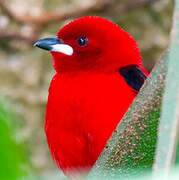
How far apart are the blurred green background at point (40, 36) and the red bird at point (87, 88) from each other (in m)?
2.78

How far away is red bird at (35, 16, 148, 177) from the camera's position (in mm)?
2119

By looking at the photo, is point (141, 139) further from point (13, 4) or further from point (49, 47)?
point (13, 4)

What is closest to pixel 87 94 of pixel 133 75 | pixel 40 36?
pixel 133 75

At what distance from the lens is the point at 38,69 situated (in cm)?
530

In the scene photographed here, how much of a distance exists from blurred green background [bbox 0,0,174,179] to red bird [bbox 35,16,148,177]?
278cm

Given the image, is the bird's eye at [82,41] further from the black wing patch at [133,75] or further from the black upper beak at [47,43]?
the black wing patch at [133,75]

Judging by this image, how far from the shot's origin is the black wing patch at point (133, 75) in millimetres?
2295

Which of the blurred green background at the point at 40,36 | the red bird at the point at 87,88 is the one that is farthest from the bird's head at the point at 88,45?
the blurred green background at the point at 40,36

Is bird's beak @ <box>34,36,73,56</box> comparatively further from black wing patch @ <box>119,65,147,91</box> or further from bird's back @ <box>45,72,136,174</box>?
black wing patch @ <box>119,65,147,91</box>

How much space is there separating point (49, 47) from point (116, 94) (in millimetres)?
548

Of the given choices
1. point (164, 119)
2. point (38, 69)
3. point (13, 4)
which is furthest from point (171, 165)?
point (13, 4)

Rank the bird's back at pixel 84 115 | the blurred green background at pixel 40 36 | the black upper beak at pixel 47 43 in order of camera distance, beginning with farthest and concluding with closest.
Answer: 1. the blurred green background at pixel 40 36
2. the black upper beak at pixel 47 43
3. the bird's back at pixel 84 115

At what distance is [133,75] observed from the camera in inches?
91.9

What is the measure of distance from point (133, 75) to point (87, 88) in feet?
0.86
